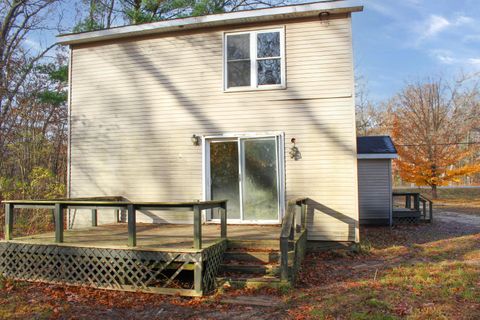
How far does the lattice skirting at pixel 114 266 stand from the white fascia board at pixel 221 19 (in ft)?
16.9

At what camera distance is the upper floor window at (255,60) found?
8492 millimetres

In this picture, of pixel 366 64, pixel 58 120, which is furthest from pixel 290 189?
pixel 366 64

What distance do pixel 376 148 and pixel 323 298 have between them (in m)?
9.59

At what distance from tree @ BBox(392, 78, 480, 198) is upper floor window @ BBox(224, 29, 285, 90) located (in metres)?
17.5

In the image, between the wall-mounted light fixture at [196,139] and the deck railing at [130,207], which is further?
the wall-mounted light fixture at [196,139]

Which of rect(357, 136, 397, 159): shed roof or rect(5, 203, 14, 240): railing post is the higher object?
rect(357, 136, 397, 159): shed roof

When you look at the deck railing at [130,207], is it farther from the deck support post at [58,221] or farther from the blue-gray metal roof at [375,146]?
the blue-gray metal roof at [375,146]

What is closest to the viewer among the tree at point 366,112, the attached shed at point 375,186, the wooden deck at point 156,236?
the wooden deck at point 156,236

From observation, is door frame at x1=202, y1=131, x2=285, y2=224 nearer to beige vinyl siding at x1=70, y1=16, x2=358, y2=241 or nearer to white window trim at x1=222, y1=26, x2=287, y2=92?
beige vinyl siding at x1=70, y1=16, x2=358, y2=241

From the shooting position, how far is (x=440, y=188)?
98.6 ft

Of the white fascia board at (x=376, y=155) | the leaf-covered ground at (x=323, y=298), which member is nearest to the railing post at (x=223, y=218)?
the leaf-covered ground at (x=323, y=298)

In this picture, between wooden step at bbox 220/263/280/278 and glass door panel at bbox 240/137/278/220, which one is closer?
wooden step at bbox 220/263/280/278

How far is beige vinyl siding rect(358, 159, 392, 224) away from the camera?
13.1 meters

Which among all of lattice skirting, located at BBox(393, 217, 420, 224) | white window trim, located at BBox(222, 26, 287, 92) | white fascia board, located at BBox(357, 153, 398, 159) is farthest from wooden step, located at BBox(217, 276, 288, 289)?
lattice skirting, located at BBox(393, 217, 420, 224)
